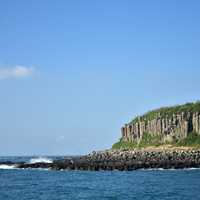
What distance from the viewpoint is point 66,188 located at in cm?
7819

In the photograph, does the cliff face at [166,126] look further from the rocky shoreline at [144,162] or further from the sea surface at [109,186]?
the sea surface at [109,186]

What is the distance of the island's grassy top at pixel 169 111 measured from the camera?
490ft

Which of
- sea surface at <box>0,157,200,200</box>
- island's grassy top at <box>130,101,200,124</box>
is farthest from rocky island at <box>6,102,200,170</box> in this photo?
sea surface at <box>0,157,200,200</box>

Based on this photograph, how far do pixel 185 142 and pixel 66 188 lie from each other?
208 feet

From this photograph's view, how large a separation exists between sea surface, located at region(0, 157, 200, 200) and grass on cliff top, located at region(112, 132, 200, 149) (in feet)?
115

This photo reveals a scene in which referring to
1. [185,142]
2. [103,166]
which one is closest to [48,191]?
[103,166]

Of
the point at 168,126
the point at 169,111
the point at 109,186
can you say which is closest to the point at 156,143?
the point at 168,126

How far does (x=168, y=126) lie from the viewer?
146500mm

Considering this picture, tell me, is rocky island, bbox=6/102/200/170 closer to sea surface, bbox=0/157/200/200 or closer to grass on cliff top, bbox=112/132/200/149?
grass on cliff top, bbox=112/132/200/149

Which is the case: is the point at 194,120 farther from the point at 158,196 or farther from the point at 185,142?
the point at 158,196

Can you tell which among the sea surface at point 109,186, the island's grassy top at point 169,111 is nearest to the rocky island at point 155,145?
the island's grassy top at point 169,111

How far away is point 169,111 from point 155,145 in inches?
551

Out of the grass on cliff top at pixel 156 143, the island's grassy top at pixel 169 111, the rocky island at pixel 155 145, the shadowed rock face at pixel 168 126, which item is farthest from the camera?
the island's grassy top at pixel 169 111

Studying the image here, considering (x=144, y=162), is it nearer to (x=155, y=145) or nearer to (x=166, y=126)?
(x=155, y=145)
